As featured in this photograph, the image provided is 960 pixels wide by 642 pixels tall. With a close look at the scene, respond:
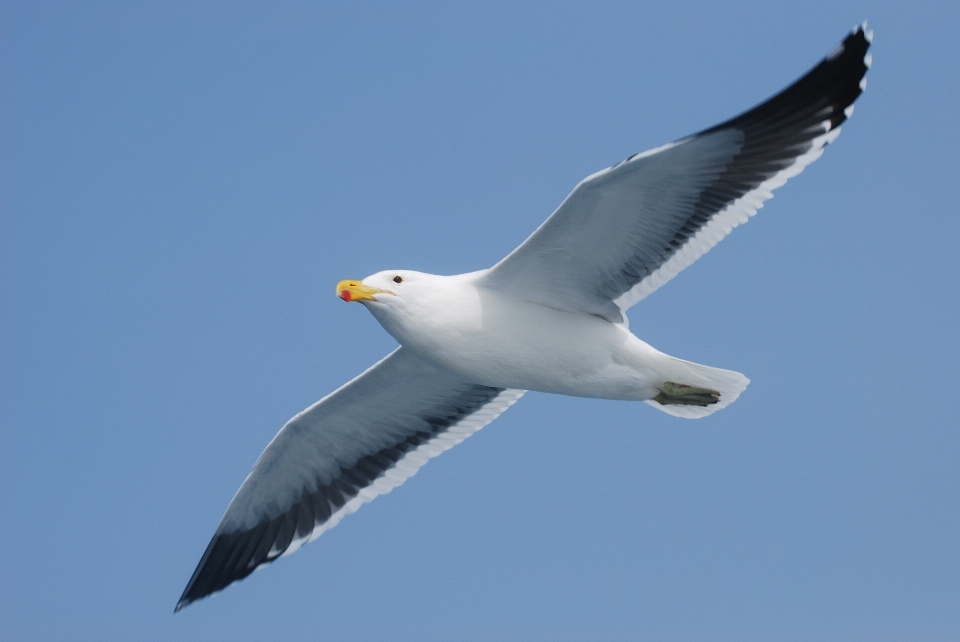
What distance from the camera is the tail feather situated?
25.6ft

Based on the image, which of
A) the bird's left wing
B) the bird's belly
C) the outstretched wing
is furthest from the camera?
the bird's left wing

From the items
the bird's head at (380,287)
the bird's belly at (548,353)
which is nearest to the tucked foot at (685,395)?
the bird's belly at (548,353)

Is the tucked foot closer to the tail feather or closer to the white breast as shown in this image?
the tail feather

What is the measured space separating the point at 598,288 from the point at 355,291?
5.73 feet

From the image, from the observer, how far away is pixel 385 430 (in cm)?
934

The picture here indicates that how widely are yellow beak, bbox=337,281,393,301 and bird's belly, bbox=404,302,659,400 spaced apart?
43cm

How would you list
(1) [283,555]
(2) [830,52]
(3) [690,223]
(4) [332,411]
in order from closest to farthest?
(2) [830,52] → (3) [690,223] → (4) [332,411] → (1) [283,555]

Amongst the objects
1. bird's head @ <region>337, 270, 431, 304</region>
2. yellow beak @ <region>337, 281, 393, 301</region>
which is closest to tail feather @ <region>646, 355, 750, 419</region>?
bird's head @ <region>337, 270, 431, 304</region>

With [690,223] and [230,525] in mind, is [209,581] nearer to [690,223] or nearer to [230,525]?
[230,525]

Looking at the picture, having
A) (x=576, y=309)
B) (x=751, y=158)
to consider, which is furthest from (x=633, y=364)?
(x=751, y=158)

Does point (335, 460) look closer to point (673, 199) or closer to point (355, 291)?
point (355, 291)

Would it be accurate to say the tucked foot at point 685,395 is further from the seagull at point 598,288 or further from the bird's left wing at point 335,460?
the bird's left wing at point 335,460

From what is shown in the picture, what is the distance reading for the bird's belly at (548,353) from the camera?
7676 mm

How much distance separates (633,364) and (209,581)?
4446mm
